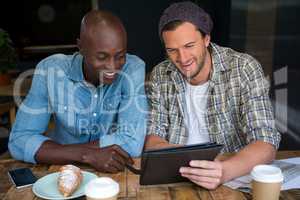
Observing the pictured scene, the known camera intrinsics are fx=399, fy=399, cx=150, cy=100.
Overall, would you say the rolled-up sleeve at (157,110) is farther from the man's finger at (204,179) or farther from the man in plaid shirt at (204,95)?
the man's finger at (204,179)

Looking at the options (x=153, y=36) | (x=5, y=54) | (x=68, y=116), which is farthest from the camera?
(x=153, y=36)

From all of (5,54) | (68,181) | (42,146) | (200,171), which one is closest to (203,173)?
(200,171)

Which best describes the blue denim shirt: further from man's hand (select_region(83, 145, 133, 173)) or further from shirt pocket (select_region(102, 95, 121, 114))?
man's hand (select_region(83, 145, 133, 173))

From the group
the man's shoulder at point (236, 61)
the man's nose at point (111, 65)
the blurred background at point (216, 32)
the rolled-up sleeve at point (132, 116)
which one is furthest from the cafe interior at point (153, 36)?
the man's shoulder at point (236, 61)

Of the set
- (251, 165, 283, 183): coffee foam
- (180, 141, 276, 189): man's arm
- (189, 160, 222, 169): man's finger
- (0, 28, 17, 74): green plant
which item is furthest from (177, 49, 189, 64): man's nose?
(0, 28, 17, 74): green plant

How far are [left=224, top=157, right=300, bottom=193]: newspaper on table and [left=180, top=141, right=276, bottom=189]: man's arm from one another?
2cm

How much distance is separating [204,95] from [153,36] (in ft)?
9.91

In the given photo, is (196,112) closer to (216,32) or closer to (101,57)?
(101,57)

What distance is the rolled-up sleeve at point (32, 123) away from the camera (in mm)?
1526

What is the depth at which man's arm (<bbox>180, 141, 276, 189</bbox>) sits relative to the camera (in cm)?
125

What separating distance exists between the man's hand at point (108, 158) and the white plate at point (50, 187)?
0.24 feet

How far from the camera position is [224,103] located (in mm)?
1791

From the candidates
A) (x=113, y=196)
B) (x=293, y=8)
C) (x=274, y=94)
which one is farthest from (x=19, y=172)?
(x=293, y=8)

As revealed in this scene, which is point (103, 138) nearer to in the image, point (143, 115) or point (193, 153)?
point (143, 115)
